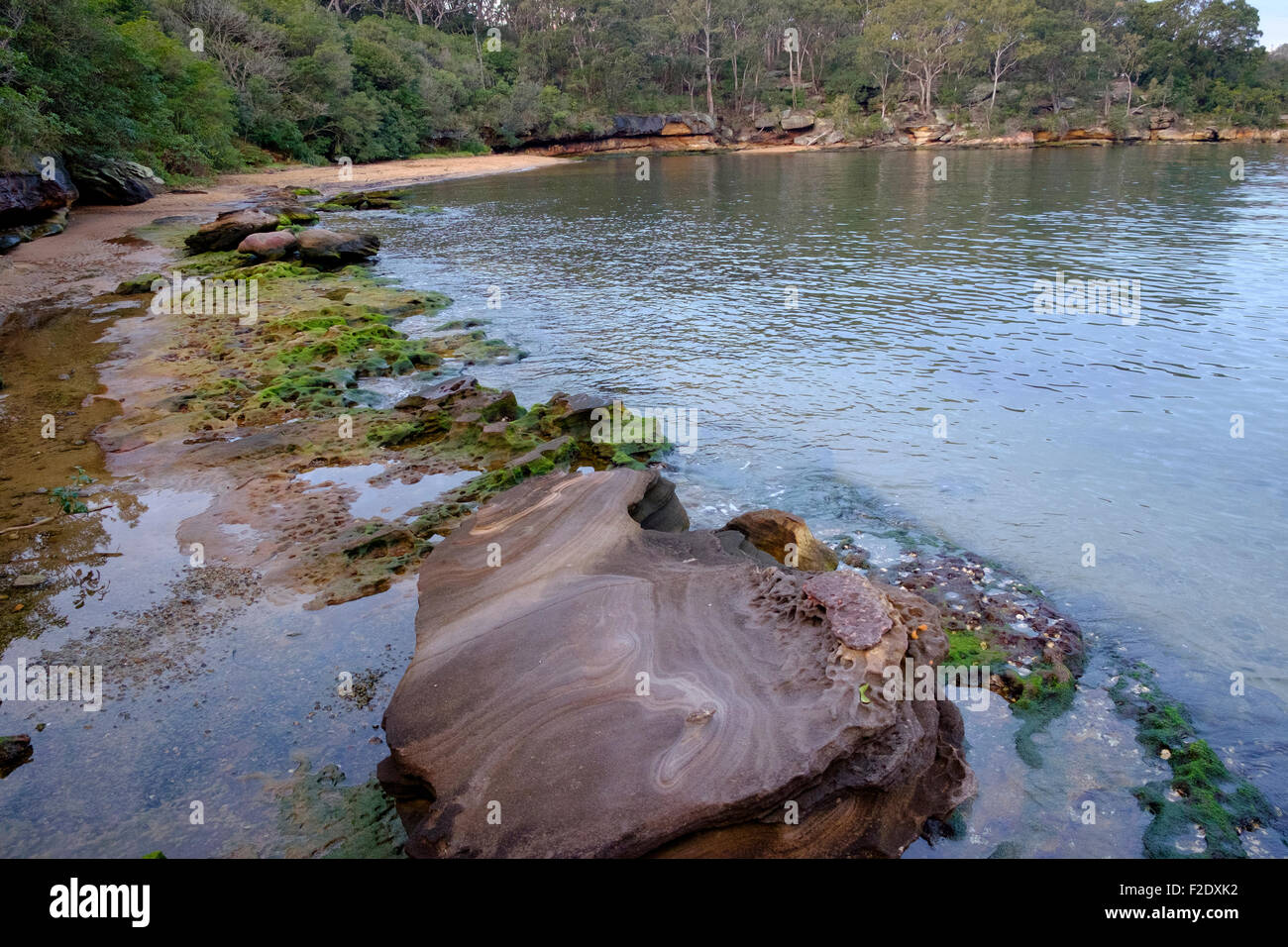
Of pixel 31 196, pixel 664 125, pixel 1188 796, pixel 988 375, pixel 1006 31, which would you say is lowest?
pixel 1188 796

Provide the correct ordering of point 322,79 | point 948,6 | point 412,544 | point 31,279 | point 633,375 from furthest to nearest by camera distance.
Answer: point 948,6
point 322,79
point 31,279
point 633,375
point 412,544

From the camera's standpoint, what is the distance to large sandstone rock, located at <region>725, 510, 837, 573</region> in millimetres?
6512

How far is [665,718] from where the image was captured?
402 cm

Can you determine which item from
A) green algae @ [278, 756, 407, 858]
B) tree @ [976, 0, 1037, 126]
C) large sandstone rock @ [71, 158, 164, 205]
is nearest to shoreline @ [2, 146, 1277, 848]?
green algae @ [278, 756, 407, 858]

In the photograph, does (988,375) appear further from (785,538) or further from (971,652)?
(971,652)

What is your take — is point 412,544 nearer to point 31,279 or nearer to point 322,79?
point 31,279

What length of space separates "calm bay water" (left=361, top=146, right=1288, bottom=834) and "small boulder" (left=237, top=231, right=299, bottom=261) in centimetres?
252

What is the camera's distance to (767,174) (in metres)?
48.7

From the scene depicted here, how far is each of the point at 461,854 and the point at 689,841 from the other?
101 cm

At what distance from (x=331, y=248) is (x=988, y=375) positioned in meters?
16.9

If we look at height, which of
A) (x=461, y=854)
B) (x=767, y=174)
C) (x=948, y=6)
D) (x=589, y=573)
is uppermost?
(x=948, y=6)

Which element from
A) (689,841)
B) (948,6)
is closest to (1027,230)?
(689,841)

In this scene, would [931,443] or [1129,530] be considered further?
[931,443]

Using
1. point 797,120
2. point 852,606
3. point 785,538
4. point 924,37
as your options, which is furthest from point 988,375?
point 797,120
